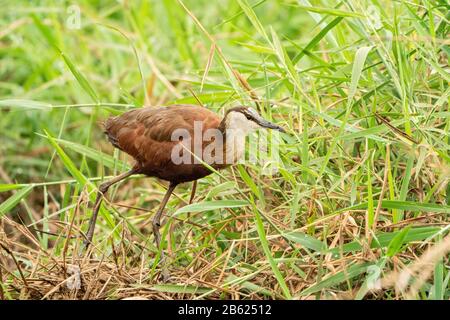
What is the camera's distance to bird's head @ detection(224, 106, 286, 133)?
3.41 m

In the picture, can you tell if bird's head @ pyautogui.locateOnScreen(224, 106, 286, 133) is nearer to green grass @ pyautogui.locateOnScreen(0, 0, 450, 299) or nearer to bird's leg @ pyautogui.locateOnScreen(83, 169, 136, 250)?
green grass @ pyautogui.locateOnScreen(0, 0, 450, 299)

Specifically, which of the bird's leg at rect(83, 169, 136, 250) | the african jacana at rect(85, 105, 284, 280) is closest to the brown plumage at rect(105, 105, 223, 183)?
the african jacana at rect(85, 105, 284, 280)

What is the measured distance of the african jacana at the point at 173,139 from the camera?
3443mm

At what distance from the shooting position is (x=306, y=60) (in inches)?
214

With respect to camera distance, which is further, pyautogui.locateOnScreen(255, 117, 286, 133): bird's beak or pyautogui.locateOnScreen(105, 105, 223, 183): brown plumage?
pyautogui.locateOnScreen(105, 105, 223, 183): brown plumage

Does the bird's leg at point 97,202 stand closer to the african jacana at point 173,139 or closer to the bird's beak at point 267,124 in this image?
the african jacana at point 173,139

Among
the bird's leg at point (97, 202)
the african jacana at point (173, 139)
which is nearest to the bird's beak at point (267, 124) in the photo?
the african jacana at point (173, 139)

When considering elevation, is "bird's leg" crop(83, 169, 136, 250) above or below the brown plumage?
below

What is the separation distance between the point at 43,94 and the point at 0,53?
2.17 feet

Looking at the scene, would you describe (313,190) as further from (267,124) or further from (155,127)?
Answer: (155,127)

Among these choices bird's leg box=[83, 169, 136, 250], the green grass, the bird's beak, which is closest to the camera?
the green grass

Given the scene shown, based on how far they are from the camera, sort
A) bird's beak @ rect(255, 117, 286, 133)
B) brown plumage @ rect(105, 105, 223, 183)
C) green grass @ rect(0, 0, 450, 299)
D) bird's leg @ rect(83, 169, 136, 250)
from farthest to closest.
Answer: bird's leg @ rect(83, 169, 136, 250), brown plumage @ rect(105, 105, 223, 183), bird's beak @ rect(255, 117, 286, 133), green grass @ rect(0, 0, 450, 299)

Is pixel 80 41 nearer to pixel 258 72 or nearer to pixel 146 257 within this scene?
pixel 258 72
